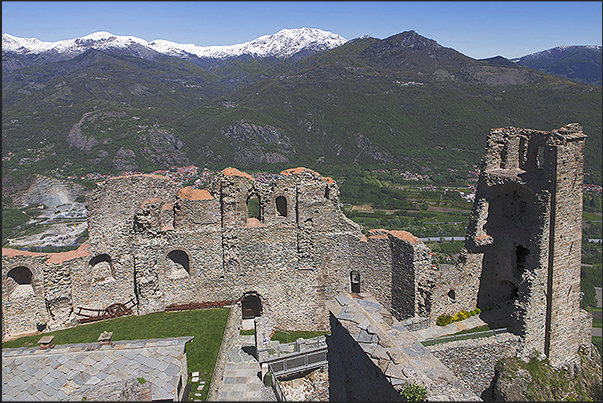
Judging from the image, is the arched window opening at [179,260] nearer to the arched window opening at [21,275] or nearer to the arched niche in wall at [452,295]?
the arched window opening at [21,275]

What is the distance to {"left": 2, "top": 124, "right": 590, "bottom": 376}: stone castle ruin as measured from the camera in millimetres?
20734

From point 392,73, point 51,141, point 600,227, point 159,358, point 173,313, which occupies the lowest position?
point 600,227

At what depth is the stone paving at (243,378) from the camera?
18250 mm

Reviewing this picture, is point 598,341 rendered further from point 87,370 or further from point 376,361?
point 87,370

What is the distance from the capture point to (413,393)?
1267 cm

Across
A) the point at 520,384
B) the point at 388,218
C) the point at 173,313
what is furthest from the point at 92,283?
the point at 388,218

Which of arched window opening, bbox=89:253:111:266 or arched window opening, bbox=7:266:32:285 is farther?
arched window opening, bbox=89:253:111:266

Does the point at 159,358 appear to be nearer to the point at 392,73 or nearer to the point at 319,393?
the point at 319,393

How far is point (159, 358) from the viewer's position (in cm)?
1552

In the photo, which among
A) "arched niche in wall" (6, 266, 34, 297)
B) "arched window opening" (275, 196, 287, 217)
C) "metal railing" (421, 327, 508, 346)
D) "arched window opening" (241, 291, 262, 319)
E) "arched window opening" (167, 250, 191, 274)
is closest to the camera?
"metal railing" (421, 327, 508, 346)

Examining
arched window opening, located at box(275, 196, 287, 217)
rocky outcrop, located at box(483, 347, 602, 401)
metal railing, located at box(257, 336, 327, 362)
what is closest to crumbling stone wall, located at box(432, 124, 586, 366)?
rocky outcrop, located at box(483, 347, 602, 401)

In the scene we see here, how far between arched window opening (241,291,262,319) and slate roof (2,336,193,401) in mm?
9932

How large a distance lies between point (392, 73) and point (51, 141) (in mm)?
144690

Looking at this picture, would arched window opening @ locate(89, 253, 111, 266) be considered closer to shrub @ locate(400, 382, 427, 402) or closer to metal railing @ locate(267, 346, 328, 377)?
metal railing @ locate(267, 346, 328, 377)
